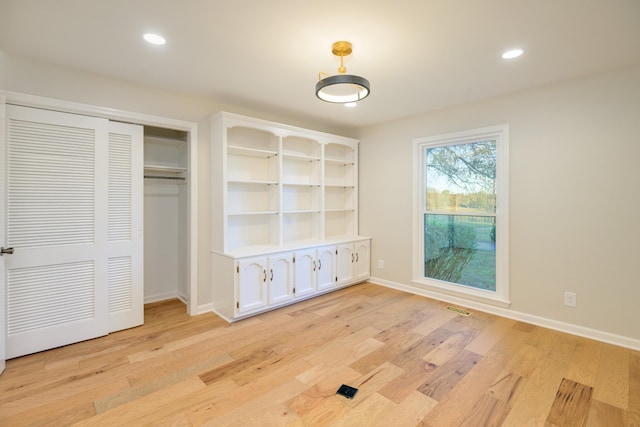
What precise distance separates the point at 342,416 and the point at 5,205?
10.2ft

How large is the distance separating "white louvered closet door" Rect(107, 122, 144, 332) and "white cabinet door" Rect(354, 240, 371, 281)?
2.92 meters

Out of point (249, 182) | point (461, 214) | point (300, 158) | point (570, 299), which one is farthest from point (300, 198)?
point (570, 299)

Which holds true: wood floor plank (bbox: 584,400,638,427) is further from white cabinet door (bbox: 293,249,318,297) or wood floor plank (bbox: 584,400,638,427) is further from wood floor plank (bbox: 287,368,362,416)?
white cabinet door (bbox: 293,249,318,297)

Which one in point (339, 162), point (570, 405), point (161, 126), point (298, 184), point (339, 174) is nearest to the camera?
point (570, 405)

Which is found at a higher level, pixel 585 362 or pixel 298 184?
pixel 298 184

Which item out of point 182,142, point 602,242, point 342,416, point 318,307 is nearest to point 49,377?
point 342,416

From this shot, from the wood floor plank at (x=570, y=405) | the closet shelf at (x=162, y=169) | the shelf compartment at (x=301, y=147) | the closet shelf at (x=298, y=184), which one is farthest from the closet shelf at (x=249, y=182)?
the wood floor plank at (x=570, y=405)

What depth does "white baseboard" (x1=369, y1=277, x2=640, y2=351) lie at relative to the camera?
9.36ft

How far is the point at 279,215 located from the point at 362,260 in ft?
5.37

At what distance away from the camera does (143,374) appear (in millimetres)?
2393

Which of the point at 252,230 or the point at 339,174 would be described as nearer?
the point at 252,230

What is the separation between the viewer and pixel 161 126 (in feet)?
10.9

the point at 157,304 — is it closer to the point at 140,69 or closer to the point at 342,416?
the point at 140,69

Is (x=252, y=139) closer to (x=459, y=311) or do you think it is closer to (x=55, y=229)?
(x=55, y=229)
